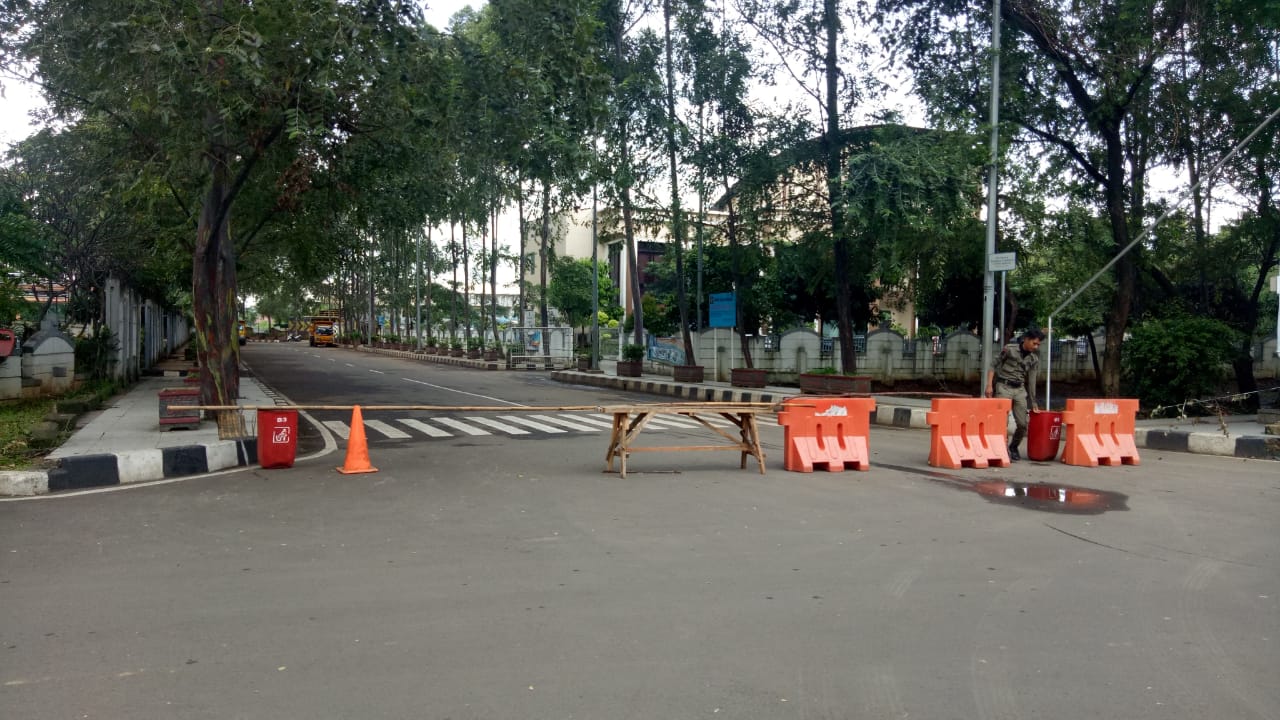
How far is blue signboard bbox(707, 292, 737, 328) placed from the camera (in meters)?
25.0

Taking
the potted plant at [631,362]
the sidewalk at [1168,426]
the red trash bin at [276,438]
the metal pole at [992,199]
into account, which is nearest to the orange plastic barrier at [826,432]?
the sidewalk at [1168,426]

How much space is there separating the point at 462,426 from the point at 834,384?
8.67 metres

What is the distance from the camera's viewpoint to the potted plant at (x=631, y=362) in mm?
29453

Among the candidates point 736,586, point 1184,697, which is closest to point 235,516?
point 736,586

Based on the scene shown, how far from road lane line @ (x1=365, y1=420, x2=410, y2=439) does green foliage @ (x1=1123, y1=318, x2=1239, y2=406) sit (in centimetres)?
1403

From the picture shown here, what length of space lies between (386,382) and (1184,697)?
2593 centimetres

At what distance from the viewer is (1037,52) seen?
1839 centimetres

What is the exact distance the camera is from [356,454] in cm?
979

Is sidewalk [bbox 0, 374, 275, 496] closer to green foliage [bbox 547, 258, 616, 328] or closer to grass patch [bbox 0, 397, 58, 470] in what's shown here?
grass patch [bbox 0, 397, 58, 470]

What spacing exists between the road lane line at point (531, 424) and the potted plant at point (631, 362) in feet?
43.3

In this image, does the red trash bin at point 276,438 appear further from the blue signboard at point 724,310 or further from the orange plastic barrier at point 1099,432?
the blue signboard at point 724,310

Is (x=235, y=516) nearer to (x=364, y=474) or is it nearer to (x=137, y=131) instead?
(x=364, y=474)

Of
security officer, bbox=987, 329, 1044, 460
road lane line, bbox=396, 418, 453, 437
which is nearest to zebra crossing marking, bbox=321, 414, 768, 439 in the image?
road lane line, bbox=396, 418, 453, 437

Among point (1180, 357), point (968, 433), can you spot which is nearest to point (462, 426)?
point (968, 433)
